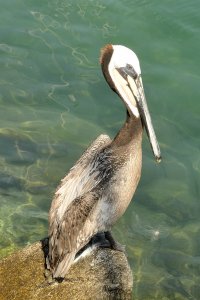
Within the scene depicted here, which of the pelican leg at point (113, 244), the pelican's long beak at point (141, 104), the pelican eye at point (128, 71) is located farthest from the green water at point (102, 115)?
the pelican eye at point (128, 71)

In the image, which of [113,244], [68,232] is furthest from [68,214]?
[113,244]

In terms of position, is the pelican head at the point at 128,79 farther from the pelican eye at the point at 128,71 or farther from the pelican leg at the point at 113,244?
the pelican leg at the point at 113,244

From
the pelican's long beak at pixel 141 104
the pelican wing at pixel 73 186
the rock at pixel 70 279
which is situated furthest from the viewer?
the pelican's long beak at pixel 141 104

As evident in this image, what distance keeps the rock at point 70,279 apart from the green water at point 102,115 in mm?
755

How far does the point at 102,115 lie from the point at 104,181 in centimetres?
291

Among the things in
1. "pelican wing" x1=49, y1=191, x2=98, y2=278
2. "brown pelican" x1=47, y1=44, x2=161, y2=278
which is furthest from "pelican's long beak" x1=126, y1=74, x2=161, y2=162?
"pelican wing" x1=49, y1=191, x2=98, y2=278

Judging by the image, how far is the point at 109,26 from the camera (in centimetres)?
852

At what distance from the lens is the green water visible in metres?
5.46

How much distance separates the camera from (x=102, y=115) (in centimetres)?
702

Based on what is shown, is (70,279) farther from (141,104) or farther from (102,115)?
(102,115)

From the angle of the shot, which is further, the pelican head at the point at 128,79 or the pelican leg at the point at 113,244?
the pelican leg at the point at 113,244

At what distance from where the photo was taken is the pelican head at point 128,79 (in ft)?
13.7

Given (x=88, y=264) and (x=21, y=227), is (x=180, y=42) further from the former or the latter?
(x=88, y=264)

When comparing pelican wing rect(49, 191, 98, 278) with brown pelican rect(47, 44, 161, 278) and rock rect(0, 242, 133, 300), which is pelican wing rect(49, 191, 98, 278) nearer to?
brown pelican rect(47, 44, 161, 278)
